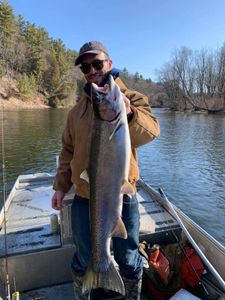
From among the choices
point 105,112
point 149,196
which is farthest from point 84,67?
point 149,196

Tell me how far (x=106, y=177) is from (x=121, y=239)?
2.46ft

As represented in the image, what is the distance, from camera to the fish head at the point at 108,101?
211 centimetres

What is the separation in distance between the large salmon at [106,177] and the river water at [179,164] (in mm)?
5693

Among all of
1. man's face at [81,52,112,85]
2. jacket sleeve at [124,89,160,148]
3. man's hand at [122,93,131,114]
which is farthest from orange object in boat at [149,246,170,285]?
man's face at [81,52,112,85]

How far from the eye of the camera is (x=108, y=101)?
83.4 inches

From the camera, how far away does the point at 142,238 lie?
4.37 m

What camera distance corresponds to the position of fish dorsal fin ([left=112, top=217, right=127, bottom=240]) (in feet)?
8.29

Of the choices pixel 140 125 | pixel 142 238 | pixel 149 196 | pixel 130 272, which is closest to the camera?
pixel 140 125

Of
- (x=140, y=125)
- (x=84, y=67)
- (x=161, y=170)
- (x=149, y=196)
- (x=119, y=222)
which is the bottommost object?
(x=161, y=170)

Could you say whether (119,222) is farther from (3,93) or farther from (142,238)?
(3,93)

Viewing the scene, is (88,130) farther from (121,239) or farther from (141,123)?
(121,239)

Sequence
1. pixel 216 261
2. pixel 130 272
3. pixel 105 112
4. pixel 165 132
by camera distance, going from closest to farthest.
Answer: pixel 105 112
pixel 130 272
pixel 216 261
pixel 165 132

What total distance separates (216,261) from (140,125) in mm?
2319

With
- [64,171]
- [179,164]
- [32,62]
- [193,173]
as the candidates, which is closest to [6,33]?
[32,62]
